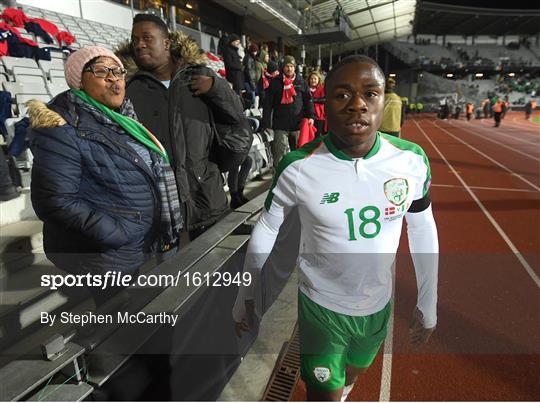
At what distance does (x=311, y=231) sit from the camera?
53.6 inches

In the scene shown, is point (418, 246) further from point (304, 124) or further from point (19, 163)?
point (304, 124)

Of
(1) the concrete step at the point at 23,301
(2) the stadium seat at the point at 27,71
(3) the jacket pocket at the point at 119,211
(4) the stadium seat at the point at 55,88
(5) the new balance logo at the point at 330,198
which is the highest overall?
(2) the stadium seat at the point at 27,71

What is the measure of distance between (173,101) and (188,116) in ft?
0.41

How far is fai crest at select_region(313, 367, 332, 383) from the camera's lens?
1.39 metres

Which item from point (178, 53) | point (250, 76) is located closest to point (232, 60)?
point (250, 76)

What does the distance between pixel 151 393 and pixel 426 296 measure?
1227 millimetres

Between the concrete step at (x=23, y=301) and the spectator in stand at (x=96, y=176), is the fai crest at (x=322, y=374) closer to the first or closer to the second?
the spectator in stand at (x=96, y=176)

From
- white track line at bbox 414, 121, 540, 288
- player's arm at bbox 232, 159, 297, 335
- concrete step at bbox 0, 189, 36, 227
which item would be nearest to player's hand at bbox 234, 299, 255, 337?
player's arm at bbox 232, 159, 297, 335

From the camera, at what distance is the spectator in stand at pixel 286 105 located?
529cm

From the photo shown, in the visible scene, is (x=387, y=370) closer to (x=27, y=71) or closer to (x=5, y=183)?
(x=5, y=183)

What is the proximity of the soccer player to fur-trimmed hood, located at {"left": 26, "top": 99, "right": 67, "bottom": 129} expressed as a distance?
3.17 ft

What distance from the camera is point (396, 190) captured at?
131 cm

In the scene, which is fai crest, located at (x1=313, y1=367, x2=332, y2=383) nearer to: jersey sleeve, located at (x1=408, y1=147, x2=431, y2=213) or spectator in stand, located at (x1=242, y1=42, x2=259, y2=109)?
jersey sleeve, located at (x1=408, y1=147, x2=431, y2=213)

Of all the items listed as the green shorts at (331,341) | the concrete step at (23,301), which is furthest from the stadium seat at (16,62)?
the green shorts at (331,341)
